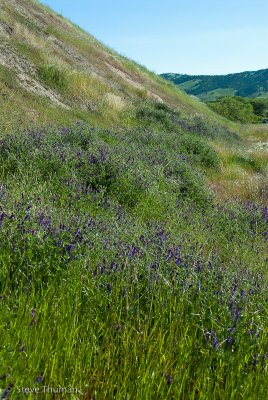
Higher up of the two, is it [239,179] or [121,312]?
[239,179]

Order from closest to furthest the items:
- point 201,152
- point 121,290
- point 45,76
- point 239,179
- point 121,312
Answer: point 121,312 < point 121,290 < point 239,179 < point 201,152 < point 45,76

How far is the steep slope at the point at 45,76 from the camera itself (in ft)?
35.9

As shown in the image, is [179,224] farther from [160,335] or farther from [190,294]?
[160,335]

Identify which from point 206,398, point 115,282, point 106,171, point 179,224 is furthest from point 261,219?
point 206,398

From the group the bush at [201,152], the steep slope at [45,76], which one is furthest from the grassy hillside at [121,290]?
the bush at [201,152]

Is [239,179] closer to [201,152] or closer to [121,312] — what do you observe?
[201,152]

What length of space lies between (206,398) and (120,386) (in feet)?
1.49

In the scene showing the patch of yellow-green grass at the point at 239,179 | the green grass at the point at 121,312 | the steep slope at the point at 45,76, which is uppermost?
the steep slope at the point at 45,76

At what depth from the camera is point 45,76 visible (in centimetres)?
1416

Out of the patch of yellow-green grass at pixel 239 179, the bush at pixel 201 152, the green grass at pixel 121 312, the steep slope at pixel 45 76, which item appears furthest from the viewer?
the bush at pixel 201 152

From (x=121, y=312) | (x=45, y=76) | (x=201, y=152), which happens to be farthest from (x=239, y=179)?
(x=121, y=312)

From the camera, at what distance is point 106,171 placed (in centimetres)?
652

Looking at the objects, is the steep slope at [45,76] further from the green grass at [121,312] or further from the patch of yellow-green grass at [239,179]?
the green grass at [121,312]

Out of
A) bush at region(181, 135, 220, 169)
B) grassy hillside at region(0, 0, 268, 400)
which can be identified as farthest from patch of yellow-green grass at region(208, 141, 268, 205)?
grassy hillside at region(0, 0, 268, 400)
